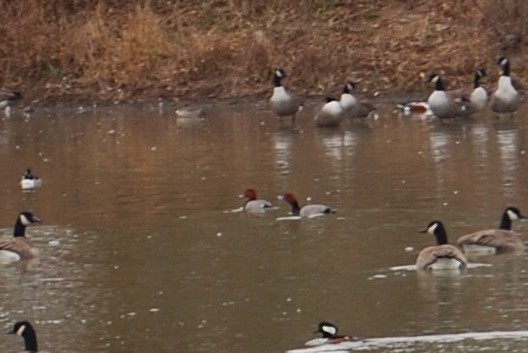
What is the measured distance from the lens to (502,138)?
22.1 m

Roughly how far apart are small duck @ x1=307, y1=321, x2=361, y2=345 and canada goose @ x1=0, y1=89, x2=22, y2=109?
19445 millimetres

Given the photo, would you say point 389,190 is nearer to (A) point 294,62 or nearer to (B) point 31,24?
(A) point 294,62

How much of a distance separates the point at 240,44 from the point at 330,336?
62.7 ft

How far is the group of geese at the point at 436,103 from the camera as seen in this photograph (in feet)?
80.8

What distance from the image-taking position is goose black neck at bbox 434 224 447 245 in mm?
14203

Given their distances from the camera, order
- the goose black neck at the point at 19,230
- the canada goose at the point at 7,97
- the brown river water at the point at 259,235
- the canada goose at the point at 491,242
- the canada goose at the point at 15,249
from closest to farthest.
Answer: the brown river water at the point at 259,235 < the canada goose at the point at 491,242 < the canada goose at the point at 15,249 < the goose black neck at the point at 19,230 < the canada goose at the point at 7,97

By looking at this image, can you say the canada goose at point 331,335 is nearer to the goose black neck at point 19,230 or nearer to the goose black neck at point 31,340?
the goose black neck at point 31,340

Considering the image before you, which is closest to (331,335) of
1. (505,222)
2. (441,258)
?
(441,258)

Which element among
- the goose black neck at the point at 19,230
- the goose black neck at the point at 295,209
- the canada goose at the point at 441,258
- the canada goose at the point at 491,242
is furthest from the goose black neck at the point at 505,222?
the goose black neck at the point at 19,230

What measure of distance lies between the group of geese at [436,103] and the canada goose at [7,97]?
233 inches

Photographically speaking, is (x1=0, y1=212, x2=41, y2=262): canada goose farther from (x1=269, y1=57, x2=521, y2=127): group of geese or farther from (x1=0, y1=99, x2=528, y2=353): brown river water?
(x1=269, y1=57, x2=521, y2=127): group of geese

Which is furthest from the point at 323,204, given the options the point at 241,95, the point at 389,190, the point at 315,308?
the point at 241,95

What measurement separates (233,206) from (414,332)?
667cm

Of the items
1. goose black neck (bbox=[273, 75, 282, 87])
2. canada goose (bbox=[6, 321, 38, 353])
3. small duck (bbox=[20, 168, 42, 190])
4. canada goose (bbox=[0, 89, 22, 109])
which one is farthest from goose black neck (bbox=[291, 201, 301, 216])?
canada goose (bbox=[0, 89, 22, 109])
